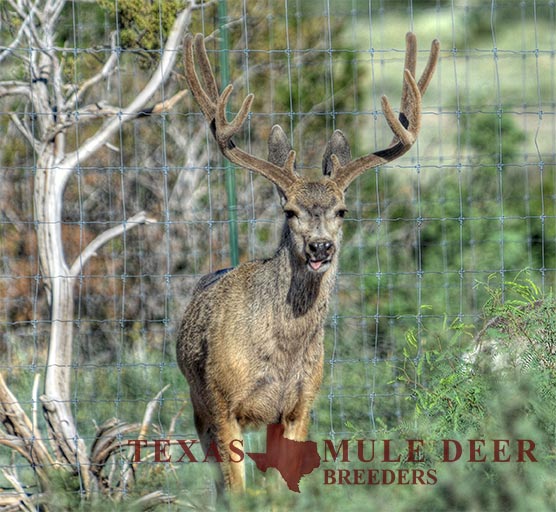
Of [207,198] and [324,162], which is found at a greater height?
[324,162]

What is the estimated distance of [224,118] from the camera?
6.94 metres

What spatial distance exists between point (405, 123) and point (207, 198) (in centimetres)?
667

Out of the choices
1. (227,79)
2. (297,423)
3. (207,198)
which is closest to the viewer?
(297,423)

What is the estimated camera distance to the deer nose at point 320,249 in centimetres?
641

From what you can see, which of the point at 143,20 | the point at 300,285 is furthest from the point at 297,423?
the point at 143,20

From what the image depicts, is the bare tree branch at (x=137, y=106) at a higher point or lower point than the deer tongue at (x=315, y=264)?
higher

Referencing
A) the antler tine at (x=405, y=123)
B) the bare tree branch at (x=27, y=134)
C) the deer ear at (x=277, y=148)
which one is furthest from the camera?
the bare tree branch at (x=27, y=134)

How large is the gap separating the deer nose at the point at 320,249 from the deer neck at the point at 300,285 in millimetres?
288

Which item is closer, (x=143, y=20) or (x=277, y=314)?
(x=277, y=314)

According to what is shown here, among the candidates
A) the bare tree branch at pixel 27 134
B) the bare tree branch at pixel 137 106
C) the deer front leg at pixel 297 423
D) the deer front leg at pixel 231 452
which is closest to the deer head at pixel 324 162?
the deer front leg at pixel 297 423

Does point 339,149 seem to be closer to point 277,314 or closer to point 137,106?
point 277,314

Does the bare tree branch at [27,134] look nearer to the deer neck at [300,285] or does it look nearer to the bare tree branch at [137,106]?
the bare tree branch at [137,106]

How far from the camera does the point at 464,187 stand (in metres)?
12.6

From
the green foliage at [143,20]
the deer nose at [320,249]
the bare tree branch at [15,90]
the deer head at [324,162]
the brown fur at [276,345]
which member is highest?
the green foliage at [143,20]
